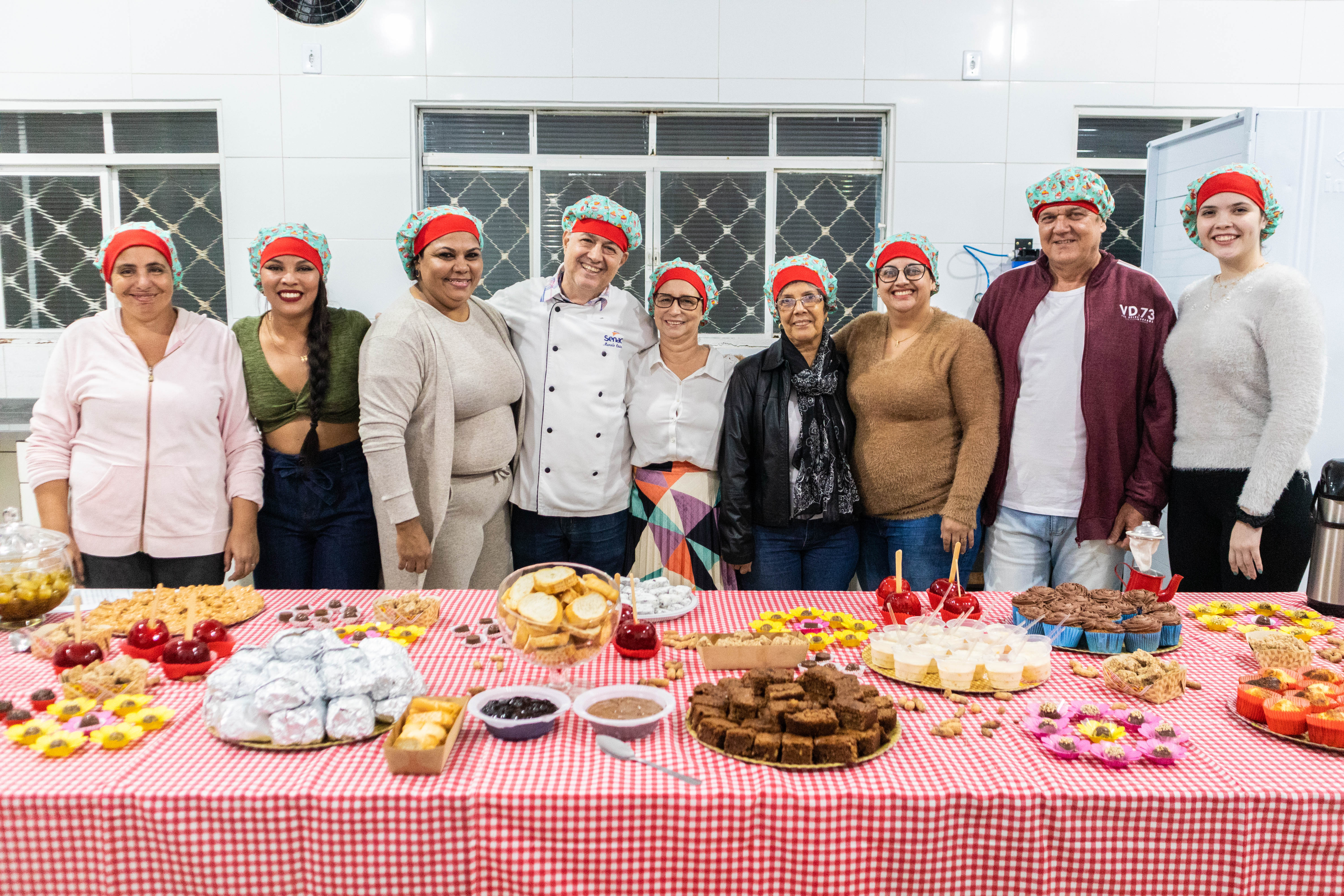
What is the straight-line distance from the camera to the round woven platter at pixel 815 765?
1298mm

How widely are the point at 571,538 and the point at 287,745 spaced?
1.59 metres

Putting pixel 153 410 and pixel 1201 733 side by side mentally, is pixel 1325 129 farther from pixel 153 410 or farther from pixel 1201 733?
pixel 153 410

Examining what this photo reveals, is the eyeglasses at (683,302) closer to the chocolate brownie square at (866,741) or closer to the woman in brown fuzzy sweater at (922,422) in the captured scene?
the woman in brown fuzzy sweater at (922,422)

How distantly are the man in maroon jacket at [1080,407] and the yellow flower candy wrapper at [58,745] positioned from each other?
228 cm

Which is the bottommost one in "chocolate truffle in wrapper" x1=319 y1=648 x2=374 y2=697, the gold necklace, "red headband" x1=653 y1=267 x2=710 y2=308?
"chocolate truffle in wrapper" x1=319 y1=648 x2=374 y2=697

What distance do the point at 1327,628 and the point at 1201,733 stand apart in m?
0.79

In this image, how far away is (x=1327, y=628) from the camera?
6.32 feet

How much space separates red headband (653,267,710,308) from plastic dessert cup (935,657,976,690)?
1.66 meters

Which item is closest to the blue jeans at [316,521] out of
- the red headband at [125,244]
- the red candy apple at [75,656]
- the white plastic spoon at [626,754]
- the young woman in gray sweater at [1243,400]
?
the red headband at [125,244]

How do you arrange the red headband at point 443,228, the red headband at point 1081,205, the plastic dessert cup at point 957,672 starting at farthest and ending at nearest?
the red headband at point 443,228, the red headband at point 1081,205, the plastic dessert cup at point 957,672

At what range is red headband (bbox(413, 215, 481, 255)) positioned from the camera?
265 centimetres

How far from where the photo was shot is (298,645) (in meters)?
1.44

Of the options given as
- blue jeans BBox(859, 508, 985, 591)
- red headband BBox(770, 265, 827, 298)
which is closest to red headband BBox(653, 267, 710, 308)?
red headband BBox(770, 265, 827, 298)

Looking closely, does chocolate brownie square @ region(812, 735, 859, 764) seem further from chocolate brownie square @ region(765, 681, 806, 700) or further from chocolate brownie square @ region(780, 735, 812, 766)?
chocolate brownie square @ region(765, 681, 806, 700)
